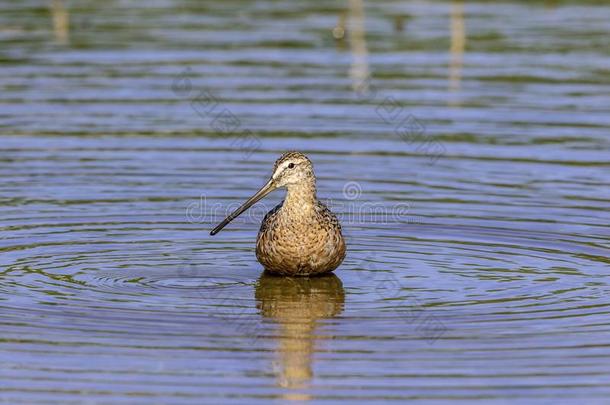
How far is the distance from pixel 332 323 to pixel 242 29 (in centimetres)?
1609

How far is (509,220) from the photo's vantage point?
1570 cm

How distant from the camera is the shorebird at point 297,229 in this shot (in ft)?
43.7

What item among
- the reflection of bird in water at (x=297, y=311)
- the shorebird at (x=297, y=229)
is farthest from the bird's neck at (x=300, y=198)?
the reflection of bird in water at (x=297, y=311)

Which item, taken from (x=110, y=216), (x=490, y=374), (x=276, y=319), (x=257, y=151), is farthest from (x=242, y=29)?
(x=490, y=374)

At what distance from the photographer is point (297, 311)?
12508 mm

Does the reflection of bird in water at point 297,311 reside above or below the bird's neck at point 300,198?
below

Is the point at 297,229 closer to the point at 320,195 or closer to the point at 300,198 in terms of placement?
the point at 300,198

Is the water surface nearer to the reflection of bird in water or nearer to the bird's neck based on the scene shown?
the reflection of bird in water

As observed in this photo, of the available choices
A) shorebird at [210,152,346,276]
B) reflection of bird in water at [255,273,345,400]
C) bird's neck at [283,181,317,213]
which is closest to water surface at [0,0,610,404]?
reflection of bird in water at [255,273,345,400]

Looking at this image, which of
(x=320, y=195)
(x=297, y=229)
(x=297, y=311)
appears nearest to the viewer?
(x=297, y=311)

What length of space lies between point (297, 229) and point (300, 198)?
28 cm

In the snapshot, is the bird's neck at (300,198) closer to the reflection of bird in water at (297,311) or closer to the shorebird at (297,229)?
the shorebird at (297,229)

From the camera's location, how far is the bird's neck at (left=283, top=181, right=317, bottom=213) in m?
13.3

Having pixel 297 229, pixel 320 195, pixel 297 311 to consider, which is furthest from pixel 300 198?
pixel 320 195
